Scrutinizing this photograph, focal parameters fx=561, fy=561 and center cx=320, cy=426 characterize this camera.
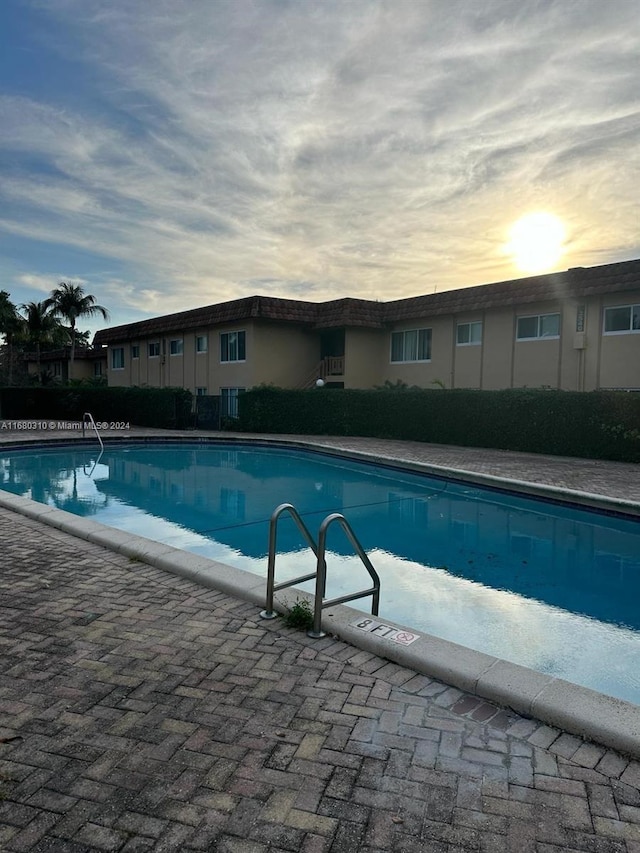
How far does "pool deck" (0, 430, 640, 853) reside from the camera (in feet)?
7.26

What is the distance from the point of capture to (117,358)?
118ft

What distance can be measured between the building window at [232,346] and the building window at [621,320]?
1498 centimetres

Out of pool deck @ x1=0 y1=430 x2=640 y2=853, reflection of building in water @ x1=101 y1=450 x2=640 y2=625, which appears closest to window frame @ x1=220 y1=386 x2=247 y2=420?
reflection of building in water @ x1=101 y1=450 x2=640 y2=625

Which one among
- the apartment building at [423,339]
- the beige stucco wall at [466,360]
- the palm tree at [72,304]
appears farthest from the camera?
the palm tree at [72,304]

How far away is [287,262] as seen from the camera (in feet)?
66.0

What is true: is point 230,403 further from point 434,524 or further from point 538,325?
point 434,524

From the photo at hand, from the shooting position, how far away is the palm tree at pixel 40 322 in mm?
44281

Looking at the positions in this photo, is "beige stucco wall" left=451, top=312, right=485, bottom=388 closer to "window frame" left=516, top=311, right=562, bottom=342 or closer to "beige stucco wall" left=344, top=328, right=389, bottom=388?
"window frame" left=516, top=311, right=562, bottom=342

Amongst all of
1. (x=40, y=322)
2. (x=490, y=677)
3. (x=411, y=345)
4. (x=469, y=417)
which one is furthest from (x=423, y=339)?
(x=40, y=322)

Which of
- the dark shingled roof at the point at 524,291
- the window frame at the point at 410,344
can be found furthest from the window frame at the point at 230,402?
the dark shingled roof at the point at 524,291

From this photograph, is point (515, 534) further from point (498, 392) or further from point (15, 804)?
point (498, 392)

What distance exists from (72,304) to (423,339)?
107 feet

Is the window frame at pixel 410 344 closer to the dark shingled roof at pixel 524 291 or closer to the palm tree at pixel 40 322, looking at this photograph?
the dark shingled roof at pixel 524 291

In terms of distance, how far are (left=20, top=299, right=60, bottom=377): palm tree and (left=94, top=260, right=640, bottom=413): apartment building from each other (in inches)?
652
